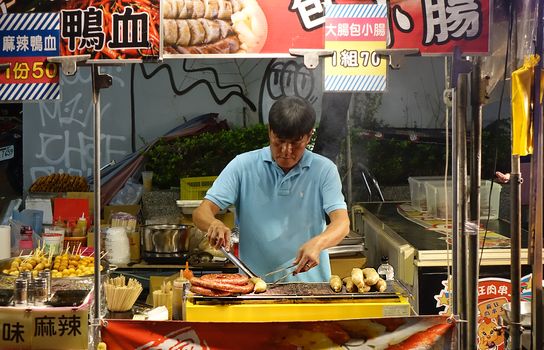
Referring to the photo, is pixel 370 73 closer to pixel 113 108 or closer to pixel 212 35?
pixel 212 35

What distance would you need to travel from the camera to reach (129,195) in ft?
29.8

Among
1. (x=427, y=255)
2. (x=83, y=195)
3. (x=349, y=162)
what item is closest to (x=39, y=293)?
(x=427, y=255)

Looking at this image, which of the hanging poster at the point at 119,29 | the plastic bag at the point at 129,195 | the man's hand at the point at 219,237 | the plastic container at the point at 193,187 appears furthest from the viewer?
the plastic bag at the point at 129,195

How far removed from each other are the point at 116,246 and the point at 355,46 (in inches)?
154

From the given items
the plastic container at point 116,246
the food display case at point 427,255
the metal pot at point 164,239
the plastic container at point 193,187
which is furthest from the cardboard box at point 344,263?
the plastic container at point 193,187

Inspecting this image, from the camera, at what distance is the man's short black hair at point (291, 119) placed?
4199 millimetres

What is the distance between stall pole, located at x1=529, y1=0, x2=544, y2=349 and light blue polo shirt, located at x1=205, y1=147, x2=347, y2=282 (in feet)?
3.68

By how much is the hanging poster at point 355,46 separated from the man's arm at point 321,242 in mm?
789

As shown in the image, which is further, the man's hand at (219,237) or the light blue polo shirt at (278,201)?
the light blue polo shirt at (278,201)

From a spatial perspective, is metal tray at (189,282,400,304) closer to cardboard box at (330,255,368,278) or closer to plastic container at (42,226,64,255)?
cardboard box at (330,255,368,278)

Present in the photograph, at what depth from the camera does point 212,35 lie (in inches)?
145

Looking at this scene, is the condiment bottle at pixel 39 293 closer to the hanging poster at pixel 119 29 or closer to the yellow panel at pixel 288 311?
the yellow panel at pixel 288 311

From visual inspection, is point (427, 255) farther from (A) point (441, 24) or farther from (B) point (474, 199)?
(A) point (441, 24)

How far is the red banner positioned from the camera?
134 inches
